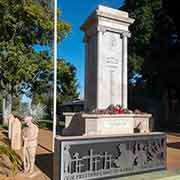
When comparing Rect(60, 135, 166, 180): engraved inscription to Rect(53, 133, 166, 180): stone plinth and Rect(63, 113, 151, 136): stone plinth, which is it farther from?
Rect(63, 113, 151, 136): stone plinth

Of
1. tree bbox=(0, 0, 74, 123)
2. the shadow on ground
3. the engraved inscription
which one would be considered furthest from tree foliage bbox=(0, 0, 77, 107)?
the engraved inscription

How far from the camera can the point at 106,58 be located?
1552 centimetres

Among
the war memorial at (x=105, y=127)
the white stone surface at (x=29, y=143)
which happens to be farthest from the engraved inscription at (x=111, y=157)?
the white stone surface at (x=29, y=143)

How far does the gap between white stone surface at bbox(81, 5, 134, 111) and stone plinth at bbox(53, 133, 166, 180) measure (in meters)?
7.14

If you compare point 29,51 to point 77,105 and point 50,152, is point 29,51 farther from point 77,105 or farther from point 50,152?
point 77,105

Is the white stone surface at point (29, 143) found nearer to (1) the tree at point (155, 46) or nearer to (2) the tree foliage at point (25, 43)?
(2) the tree foliage at point (25, 43)

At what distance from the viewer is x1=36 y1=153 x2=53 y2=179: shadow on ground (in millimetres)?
8148

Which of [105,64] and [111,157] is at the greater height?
[105,64]

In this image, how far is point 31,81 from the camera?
1041 inches

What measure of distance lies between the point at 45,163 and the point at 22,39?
1887 cm

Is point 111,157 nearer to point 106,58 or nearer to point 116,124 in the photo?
point 116,124

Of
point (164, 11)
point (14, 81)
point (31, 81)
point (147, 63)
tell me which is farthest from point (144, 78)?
point (14, 81)

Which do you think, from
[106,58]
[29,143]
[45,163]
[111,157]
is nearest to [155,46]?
[106,58]

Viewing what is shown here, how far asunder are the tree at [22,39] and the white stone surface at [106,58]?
29.1ft
